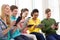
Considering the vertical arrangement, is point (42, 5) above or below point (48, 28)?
above

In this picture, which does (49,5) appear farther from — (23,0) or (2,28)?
(2,28)

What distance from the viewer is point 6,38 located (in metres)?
2.77

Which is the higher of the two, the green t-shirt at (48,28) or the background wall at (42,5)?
the background wall at (42,5)

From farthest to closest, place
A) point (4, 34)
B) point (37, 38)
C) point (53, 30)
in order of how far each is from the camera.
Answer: point (53, 30)
point (37, 38)
point (4, 34)

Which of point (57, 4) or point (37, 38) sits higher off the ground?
point (57, 4)

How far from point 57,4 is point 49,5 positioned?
291 millimetres

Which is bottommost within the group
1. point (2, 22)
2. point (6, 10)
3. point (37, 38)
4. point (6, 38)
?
point (37, 38)

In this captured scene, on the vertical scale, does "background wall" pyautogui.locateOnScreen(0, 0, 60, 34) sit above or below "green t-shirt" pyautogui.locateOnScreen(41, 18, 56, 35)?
above

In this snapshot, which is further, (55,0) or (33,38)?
(55,0)

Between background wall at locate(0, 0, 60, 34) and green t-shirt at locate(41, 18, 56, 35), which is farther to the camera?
background wall at locate(0, 0, 60, 34)

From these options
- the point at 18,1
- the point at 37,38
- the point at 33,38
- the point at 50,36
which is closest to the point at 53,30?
the point at 50,36

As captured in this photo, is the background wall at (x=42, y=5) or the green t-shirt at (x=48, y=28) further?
the background wall at (x=42, y=5)

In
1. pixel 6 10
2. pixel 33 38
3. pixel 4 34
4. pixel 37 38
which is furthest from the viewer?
pixel 37 38

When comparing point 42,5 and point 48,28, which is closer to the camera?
point 48,28
